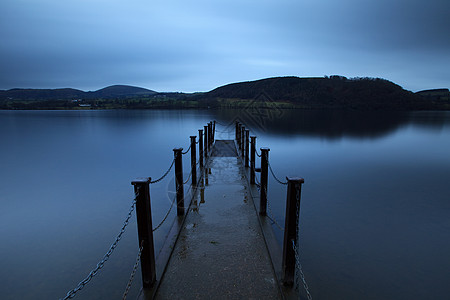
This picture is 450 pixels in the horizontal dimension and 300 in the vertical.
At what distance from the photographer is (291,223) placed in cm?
285

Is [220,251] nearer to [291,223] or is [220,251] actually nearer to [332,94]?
[291,223]

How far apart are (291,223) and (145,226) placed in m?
1.72

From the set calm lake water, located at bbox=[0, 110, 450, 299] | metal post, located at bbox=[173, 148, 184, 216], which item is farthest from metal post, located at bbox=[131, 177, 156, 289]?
metal post, located at bbox=[173, 148, 184, 216]

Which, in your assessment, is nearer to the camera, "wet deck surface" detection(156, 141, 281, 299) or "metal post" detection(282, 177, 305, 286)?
"metal post" detection(282, 177, 305, 286)

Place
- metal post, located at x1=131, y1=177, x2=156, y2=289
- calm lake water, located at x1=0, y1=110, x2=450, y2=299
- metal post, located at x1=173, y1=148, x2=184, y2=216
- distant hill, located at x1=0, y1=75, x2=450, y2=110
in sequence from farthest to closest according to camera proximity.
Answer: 1. distant hill, located at x1=0, y1=75, x2=450, y2=110
2. metal post, located at x1=173, y1=148, x2=184, y2=216
3. calm lake water, located at x1=0, y1=110, x2=450, y2=299
4. metal post, located at x1=131, y1=177, x2=156, y2=289

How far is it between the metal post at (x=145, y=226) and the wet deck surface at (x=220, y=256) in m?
0.23

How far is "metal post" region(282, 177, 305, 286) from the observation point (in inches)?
109

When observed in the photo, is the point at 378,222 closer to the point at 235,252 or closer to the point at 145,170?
the point at 235,252

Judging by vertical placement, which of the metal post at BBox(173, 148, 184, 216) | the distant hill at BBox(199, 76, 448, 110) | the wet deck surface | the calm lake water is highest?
the distant hill at BBox(199, 76, 448, 110)

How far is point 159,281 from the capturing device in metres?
3.06

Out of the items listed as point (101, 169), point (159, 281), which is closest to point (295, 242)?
point (159, 281)

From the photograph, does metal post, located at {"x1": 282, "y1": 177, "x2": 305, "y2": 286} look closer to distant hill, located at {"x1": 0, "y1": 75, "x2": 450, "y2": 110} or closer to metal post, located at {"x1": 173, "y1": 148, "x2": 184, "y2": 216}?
metal post, located at {"x1": 173, "y1": 148, "x2": 184, "y2": 216}

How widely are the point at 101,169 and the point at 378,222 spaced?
12264mm

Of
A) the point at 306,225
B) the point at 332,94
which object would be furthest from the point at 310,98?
the point at 306,225
